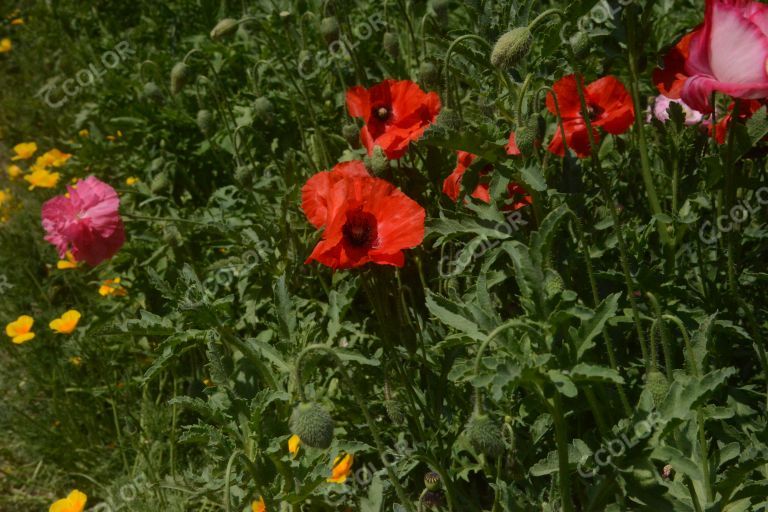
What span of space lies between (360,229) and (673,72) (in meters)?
0.88

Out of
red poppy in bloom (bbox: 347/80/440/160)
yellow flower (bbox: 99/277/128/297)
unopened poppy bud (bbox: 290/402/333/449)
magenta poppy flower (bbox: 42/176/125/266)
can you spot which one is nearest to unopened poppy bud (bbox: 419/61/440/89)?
red poppy in bloom (bbox: 347/80/440/160)

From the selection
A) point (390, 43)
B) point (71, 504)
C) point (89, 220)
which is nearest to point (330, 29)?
point (390, 43)

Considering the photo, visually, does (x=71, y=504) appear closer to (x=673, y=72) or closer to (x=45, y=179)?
(x=45, y=179)

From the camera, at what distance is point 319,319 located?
8.53ft

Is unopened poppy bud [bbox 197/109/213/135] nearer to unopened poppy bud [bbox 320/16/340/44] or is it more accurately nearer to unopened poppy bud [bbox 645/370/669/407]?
unopened poppy bud [bbox 320/16/340/44]

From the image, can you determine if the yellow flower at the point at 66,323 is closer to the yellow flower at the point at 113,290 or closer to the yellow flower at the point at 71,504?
the yellow flower at the point at 113,290

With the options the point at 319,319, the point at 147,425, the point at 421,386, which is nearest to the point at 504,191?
the point at 421,386

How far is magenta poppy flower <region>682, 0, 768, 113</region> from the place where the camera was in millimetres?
1562

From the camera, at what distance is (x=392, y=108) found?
225 cm

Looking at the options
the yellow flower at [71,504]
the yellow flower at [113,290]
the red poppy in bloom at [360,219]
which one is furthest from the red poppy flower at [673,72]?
the yellow flower at [113,290]

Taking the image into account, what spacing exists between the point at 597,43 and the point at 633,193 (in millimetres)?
590

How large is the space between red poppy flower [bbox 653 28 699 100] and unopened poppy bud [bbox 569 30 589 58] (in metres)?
0.20

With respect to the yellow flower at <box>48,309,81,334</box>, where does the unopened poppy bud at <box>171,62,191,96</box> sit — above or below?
above

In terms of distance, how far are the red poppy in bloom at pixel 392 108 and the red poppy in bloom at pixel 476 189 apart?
150 millimetres
